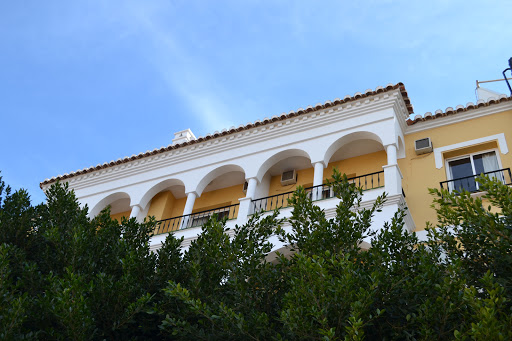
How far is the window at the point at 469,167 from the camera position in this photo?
11438 mm

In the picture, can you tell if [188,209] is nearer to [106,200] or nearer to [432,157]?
[106,200]

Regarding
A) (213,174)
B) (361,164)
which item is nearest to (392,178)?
(361,164)

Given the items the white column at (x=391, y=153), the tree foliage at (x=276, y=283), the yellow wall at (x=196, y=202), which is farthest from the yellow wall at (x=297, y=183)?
the tree foliage at (x=276, y=283)

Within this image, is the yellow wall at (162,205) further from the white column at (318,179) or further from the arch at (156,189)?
the white column at (318,179)

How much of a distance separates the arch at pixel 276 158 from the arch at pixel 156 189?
2463mm

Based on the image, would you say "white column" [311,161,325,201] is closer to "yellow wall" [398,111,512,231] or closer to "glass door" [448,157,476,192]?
"yellow wall" [398,111,512,231]

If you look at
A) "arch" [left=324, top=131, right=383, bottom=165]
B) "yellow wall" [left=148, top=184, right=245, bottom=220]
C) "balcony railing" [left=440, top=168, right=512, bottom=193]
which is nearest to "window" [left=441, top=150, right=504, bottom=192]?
"balcony railing" [left=440, top=168, right=512, bottom=193]

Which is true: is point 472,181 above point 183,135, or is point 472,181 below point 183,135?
below

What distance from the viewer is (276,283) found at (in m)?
6.73

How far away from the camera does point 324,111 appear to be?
13.2 meters

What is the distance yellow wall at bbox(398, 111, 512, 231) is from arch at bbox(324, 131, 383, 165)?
0.89 meters

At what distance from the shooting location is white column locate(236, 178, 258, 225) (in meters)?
12.1

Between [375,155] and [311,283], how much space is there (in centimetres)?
802

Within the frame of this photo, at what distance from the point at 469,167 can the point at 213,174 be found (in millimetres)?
6255
